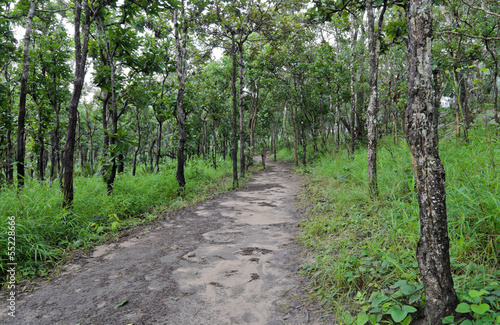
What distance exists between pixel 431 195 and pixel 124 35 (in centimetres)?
779

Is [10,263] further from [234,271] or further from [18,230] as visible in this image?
[234,271]

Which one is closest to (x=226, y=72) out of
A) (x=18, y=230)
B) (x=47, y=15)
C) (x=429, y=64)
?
(x=47, y=15)

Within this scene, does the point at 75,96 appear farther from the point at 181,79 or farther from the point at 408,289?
the point at 408,289

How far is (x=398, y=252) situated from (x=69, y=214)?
5520mm

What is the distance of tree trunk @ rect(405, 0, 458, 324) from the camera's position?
1.67 metres

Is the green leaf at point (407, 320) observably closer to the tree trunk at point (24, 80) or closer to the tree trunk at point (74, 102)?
the tree trunk at point (74, 102)

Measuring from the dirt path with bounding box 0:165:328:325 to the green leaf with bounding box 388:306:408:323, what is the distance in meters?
0.76

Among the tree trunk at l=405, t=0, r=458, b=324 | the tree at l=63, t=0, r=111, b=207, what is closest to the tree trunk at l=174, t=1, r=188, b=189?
the tree at l=63, t=0, r=111, b=207

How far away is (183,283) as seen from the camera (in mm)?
3035

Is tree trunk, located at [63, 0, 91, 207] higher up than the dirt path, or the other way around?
tree trunk, located at [63, 0, 91, 207]

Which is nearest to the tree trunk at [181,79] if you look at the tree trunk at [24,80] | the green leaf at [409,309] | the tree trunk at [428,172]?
the tree trunk at [24,80]

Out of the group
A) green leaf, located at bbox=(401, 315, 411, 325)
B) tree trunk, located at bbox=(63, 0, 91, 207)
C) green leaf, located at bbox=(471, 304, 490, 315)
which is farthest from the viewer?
tree trunk, located at bbox=(63, 0, 91, 207)

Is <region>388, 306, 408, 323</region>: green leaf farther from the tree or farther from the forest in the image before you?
the tree

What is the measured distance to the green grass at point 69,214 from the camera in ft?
12.3
